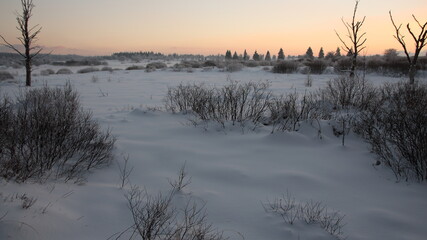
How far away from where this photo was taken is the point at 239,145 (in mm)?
4754

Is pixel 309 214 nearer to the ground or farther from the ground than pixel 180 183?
nearer to the ground

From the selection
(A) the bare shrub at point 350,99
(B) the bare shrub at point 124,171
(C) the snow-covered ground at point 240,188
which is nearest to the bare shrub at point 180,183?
(C) the snow-covered ground at point 240,188

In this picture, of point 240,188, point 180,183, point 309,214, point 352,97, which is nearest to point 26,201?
point 180,183

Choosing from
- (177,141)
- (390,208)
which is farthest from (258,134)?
(390,208)

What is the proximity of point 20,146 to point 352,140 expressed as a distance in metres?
5.43

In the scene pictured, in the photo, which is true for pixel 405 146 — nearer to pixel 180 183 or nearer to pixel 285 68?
pixel 180 183

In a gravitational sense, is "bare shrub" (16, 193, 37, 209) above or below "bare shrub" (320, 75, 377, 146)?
below

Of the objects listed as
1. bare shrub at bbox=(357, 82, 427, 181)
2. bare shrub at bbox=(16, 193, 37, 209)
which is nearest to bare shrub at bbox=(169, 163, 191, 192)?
bare shrub at bbox=(16, 193, 37, 209)

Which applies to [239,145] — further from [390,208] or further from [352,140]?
[390,208]

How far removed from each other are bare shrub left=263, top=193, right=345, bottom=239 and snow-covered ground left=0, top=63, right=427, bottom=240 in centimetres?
7

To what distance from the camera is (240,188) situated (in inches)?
132

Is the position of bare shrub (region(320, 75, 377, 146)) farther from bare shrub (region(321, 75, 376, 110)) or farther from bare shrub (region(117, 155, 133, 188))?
bare shrub (region(117, 155, 133, 188))

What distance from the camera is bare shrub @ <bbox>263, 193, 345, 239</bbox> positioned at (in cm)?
249

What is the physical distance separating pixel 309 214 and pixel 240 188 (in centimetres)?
96
